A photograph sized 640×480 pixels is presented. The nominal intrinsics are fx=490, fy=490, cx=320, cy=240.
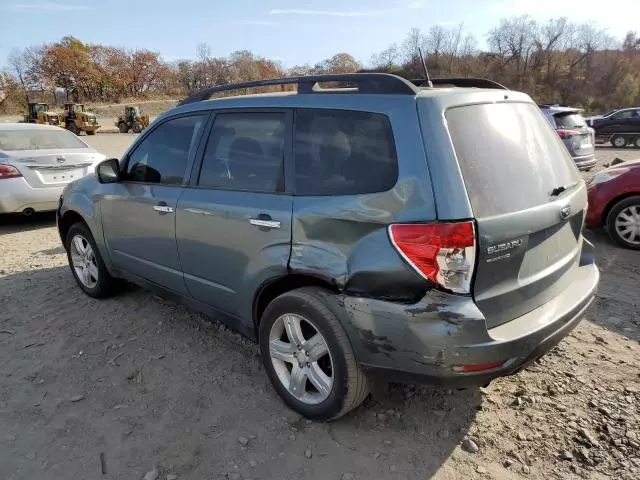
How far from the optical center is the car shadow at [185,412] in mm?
2502

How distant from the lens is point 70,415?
2.90 meters

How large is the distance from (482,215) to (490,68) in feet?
201

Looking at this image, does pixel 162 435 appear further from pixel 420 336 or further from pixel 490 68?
pixel 490 68

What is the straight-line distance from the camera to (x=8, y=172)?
6918 millimetres

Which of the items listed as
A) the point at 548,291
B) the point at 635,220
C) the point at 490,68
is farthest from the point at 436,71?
the point at 548,291

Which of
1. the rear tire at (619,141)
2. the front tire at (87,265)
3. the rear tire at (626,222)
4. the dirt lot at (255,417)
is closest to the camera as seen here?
the dirt lot at (255,417)

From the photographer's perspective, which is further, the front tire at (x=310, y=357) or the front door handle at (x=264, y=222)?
the front door handle at (x=264, y=222)

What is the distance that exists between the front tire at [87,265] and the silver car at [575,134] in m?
9.16

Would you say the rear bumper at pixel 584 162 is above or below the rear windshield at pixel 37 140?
below

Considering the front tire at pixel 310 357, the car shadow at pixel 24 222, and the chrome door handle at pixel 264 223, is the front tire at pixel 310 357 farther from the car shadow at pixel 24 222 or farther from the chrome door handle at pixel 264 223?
the car shadow at pixel 24 222

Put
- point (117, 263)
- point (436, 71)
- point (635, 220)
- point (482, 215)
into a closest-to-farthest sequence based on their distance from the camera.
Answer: point (482, 215) → point (117, 263) → point (635, 220) → point (436, 71)

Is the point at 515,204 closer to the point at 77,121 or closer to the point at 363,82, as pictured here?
the point at 363,82

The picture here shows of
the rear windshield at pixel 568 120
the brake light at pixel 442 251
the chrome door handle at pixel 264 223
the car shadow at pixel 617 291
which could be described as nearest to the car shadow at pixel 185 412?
the brake light at pixel 442 251

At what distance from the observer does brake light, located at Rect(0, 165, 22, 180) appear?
6.89 meters
